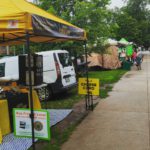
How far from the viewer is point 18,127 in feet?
21.7

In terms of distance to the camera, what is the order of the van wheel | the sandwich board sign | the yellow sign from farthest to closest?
1. the van wheel
2. the yellow sign
3. the sandwich board sign

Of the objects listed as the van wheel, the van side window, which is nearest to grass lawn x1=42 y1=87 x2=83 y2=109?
the van wheel

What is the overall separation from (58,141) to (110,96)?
20.9 feet

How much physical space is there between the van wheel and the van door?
597 mm

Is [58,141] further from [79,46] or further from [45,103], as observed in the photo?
[79,46]

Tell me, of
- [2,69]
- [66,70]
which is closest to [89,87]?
[66,70]

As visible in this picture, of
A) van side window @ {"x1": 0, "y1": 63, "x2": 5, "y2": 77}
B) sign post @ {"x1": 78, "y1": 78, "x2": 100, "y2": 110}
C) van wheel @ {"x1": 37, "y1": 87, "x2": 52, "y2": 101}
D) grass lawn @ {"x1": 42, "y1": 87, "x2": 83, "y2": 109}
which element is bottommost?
grass lawn @ {"x1": 42, "y1": 87, "x2": 83, "y2": 109}

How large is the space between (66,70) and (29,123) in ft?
22.0

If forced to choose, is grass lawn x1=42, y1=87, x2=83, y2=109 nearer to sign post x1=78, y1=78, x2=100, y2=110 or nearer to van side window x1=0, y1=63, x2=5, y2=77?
sign post x1=78, y1=78, x2=100, y2=110

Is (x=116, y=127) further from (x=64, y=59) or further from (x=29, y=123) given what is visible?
(x=64, y=59)

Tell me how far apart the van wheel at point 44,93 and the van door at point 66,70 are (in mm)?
597

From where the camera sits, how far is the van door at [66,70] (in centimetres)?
1288

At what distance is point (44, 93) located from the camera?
12.5 meters

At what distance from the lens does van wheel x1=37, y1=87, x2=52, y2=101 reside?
1247 cm
